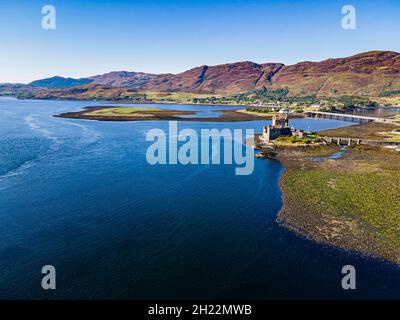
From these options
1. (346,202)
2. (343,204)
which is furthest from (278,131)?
(343,204)

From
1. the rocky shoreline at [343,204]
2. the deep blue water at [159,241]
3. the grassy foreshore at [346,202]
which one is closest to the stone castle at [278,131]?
the grassy foreshore at [346,202]

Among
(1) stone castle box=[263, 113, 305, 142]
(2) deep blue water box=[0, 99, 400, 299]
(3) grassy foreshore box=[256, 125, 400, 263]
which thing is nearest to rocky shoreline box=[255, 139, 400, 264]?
(3) grassy foreshore box=[256, 125, 400, 263]

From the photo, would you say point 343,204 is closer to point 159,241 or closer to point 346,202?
point 346,202

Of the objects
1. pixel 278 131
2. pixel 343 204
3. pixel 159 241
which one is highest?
pixel 278 131

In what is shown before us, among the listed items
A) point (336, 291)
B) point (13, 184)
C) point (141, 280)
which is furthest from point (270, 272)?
point (13, 184)

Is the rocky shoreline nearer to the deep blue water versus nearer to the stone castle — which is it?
the deep blue water

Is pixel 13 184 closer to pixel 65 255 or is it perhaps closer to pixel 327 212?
pixel 65 255

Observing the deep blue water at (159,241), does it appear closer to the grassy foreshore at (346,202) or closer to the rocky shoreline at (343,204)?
the rocky shoreline at (343,204)
